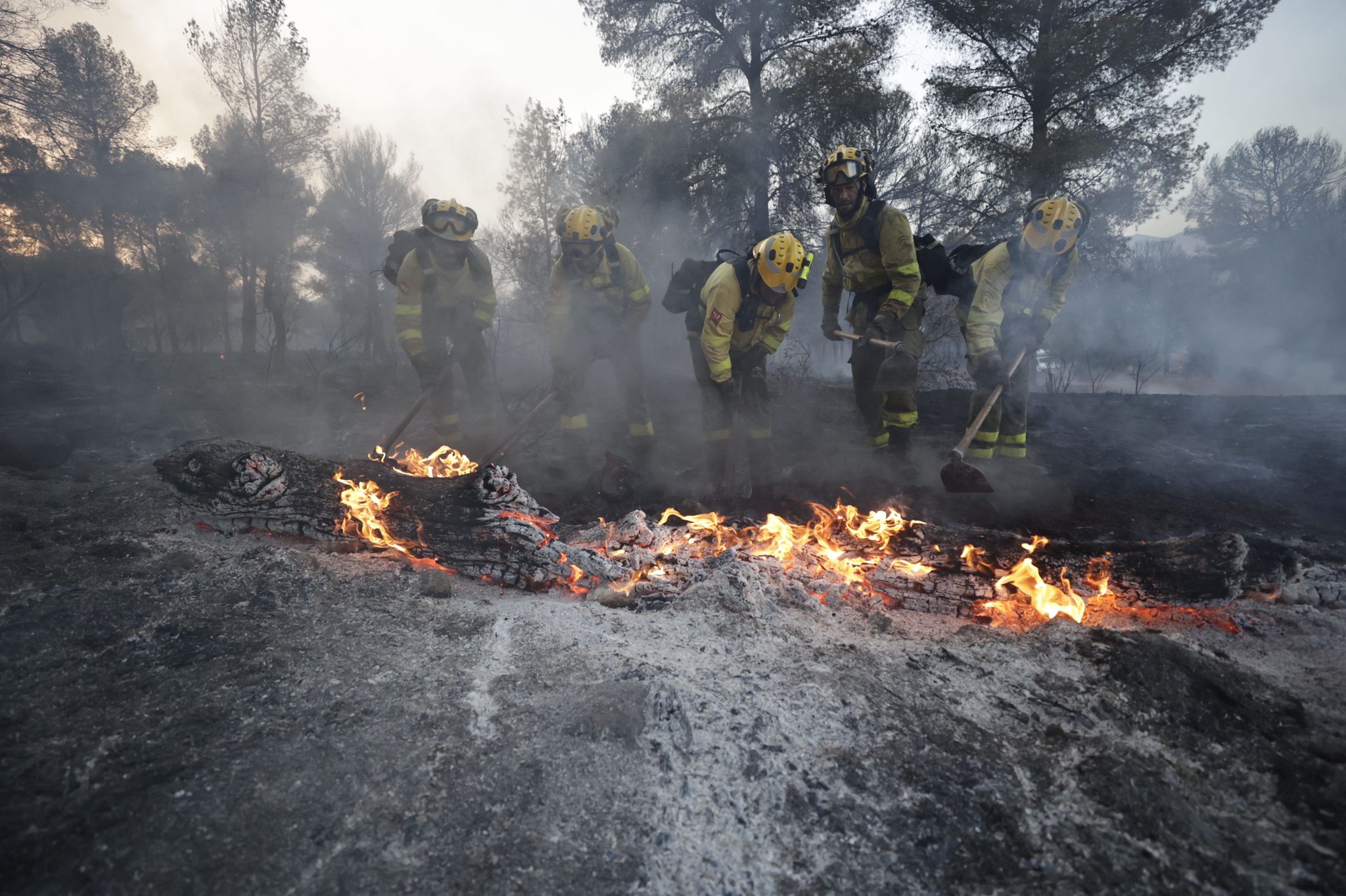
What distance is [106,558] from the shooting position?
3109 mm

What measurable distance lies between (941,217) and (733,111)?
4342 mm

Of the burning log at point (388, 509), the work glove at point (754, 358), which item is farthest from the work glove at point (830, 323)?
the burning log at point (388, 509)

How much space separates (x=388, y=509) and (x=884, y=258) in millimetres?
4257

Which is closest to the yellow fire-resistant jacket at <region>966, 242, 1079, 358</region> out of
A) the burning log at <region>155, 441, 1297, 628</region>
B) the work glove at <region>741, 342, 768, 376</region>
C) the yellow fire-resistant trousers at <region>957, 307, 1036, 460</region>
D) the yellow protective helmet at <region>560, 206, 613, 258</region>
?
the yellow fire-resistant trousers at <region>957, 307, 1036, 460</region>

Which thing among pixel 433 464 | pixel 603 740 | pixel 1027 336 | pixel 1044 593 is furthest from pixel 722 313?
pixel 603 740

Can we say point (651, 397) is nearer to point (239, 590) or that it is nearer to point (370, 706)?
point (239, 590)

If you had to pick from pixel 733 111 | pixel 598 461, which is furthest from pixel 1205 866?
pixel 733 111

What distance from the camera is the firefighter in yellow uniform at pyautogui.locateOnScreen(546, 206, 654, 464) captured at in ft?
18.1

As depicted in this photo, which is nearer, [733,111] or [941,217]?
[733,111]

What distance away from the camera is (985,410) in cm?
441

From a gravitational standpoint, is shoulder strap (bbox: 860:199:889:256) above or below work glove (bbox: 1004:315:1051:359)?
above

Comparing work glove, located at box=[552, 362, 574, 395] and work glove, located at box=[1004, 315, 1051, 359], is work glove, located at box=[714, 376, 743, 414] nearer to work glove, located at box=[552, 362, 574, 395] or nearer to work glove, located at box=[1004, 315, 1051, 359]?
work glove, located at box=[552, 362, 574, 395]

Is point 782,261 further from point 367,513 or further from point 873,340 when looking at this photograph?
point 367,513

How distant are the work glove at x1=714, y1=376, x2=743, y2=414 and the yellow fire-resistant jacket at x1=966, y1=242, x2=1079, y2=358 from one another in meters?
2.01
